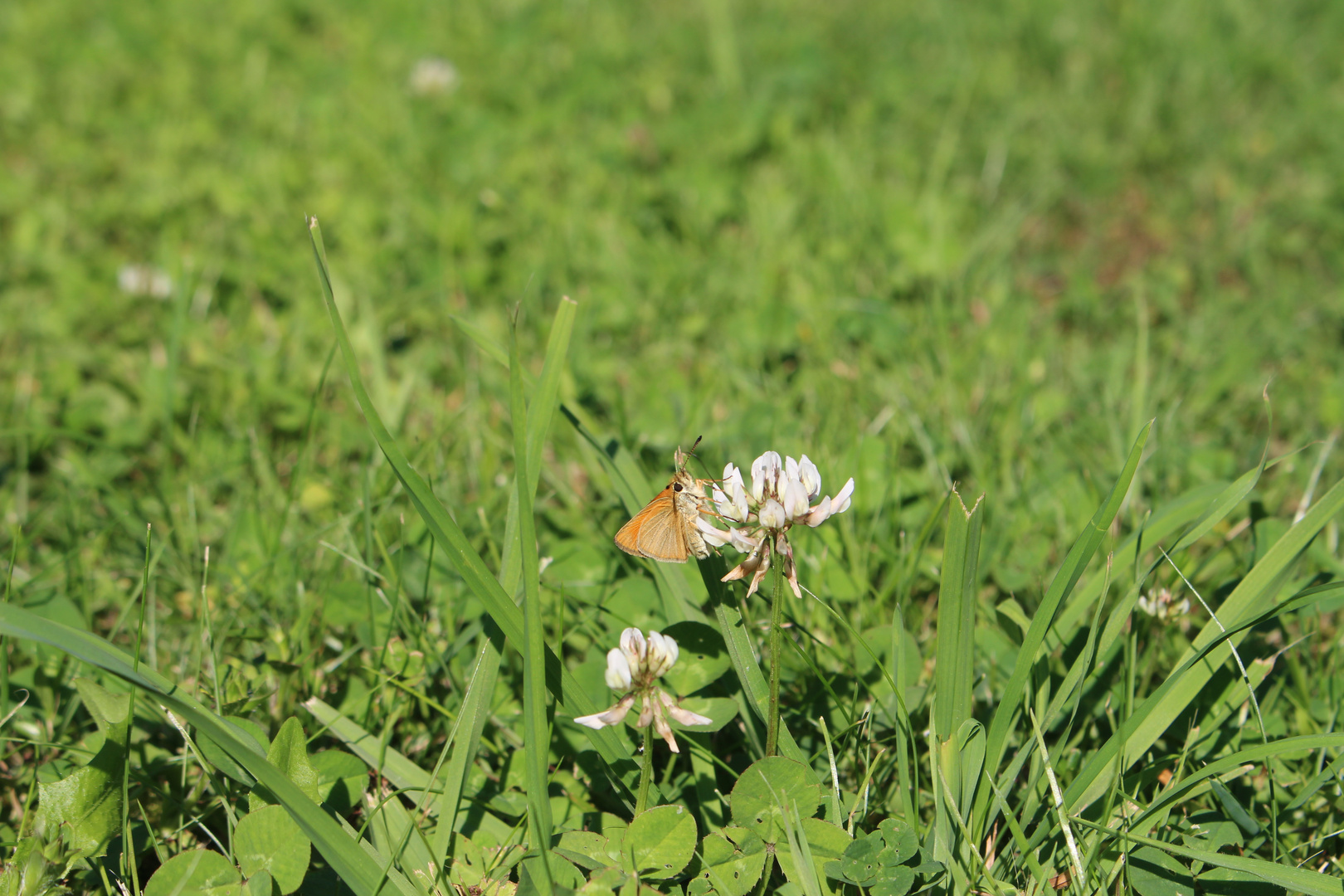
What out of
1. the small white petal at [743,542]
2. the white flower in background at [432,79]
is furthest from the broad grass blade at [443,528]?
the white flower in background at [432,79]

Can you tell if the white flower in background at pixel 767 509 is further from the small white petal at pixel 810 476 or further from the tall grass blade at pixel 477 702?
the tall grass blade at pixel 477 702

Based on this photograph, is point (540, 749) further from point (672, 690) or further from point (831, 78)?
point (831, 78)

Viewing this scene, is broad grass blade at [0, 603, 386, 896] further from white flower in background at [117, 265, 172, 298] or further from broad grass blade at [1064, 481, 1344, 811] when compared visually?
white flower in background at [117, 265, 172, 298]

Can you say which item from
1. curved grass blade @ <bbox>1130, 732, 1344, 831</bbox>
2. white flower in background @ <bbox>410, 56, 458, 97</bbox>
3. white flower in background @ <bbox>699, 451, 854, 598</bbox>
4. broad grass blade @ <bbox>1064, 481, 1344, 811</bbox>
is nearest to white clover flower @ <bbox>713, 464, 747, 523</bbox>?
white flower in background @ <bbox>699, 451, 854, 598</bbox>

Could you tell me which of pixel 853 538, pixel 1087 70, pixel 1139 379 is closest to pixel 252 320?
pixel 853 538

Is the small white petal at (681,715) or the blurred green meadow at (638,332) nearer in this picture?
the small white petal at (681,715)

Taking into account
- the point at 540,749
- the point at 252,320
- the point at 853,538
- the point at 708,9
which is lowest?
the point at 252,320
